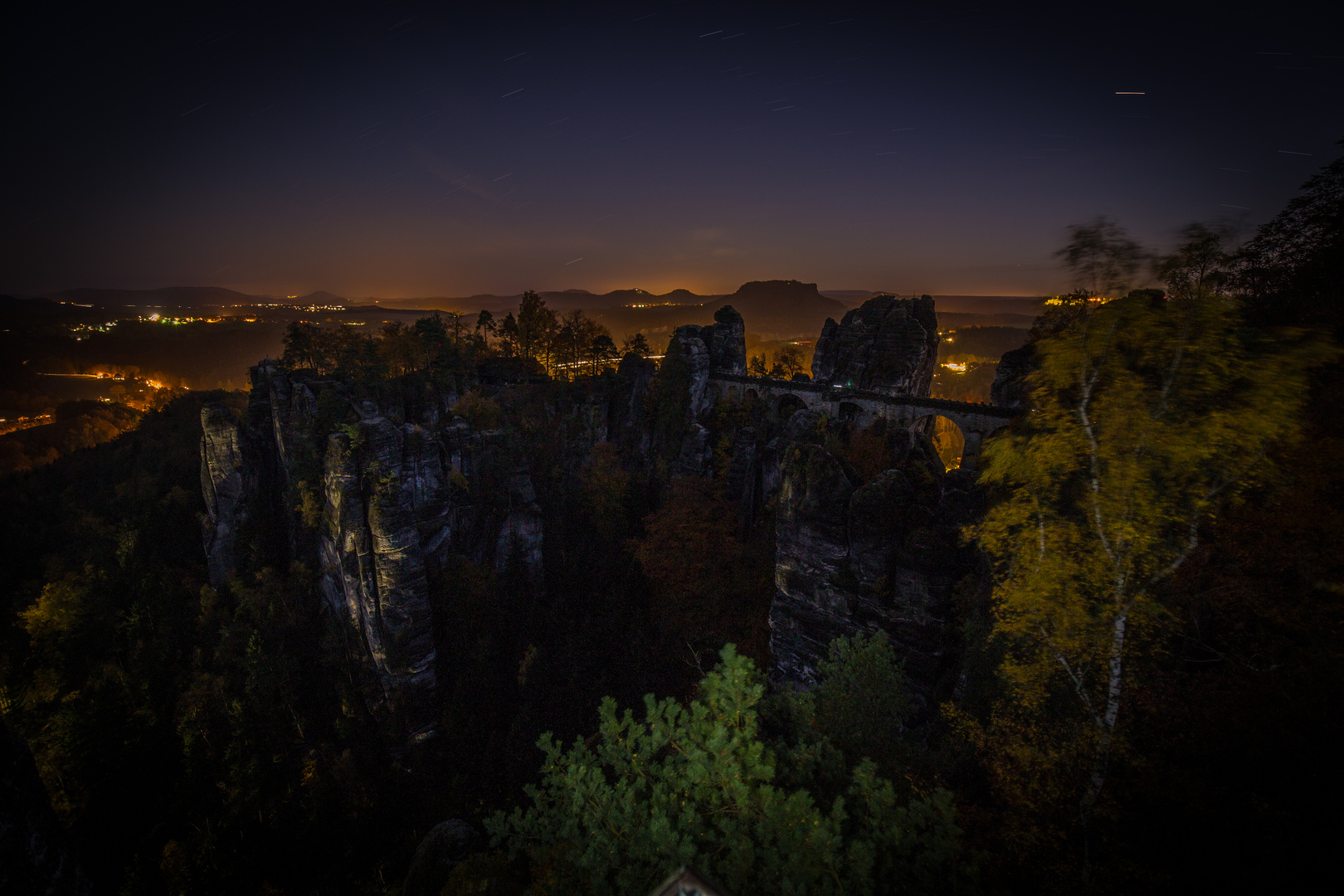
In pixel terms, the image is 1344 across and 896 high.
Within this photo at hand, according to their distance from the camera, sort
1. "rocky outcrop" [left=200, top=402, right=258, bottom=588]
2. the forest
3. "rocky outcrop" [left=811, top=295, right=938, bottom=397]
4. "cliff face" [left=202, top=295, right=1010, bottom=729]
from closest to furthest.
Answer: the forest
"cliff face" [left=202, top=295, right=1010, bottom=729]
"rocky outcrop" [left=200, top=402, right=258, bottom=588]
"rocky outcrop" [left=811, top=295, right=938, bottom=397]

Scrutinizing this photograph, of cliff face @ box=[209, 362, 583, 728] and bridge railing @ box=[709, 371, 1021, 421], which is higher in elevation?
bridge railing @ box=[709, 371, 1021, 421]

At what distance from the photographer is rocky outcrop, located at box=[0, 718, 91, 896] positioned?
19.1ft

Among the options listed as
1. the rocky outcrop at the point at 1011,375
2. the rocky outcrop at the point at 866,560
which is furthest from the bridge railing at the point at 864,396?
the rocky outcrop at the point at 866,560

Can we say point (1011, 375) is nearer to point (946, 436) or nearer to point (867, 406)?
point (867, 406)

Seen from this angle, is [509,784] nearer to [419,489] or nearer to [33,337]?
[419,489]

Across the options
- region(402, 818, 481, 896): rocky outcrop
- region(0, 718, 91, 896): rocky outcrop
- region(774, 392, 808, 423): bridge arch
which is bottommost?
region(402, 818, 481, 896): rocky outcrop

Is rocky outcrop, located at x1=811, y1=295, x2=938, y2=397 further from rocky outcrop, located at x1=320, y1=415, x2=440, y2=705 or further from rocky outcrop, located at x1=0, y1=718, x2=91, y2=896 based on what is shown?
rocky outcrop, located at x1=0, y1=718, x2=91, y2=896

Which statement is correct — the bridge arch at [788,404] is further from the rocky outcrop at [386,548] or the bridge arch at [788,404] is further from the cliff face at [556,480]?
the rocky outcrop at [386,548]

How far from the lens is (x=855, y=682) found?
495 inches

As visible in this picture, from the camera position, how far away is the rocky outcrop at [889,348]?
44.4m

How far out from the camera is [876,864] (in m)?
8.41

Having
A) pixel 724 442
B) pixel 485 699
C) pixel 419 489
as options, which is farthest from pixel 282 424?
pixel 724 442

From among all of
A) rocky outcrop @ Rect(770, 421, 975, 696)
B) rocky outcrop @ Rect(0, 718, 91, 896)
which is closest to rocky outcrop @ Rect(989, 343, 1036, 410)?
rocky outcrop @ Rect(770, 421, 975, 696)

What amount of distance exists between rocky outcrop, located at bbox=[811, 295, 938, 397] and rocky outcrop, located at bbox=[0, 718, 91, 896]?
161 ft
